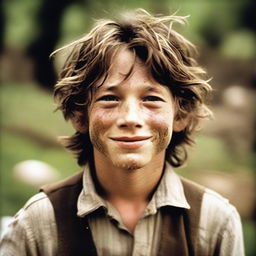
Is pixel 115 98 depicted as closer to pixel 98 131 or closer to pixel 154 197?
pixel 98 131

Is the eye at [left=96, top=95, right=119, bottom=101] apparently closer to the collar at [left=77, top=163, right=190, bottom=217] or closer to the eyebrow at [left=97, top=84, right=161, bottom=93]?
the eyebrow at [left=97, top=84, right=161, bottom=93]

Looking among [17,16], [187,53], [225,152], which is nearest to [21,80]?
[17,16]

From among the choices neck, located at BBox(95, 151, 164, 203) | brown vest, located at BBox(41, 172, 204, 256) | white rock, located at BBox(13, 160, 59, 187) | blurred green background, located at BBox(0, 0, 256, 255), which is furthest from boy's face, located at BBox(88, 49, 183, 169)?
blurred green background, located at BBox(0, 0, 256, 255)

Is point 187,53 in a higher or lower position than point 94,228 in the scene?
higher

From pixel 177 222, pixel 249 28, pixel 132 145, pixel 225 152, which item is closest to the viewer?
pixel 132 145

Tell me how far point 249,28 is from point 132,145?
4.93 m

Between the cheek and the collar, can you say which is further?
the collar

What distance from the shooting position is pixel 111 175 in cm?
194

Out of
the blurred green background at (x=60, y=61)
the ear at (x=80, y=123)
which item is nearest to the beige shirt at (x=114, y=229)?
the ear at (x=80, y=123)

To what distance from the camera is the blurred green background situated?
5.72 metres

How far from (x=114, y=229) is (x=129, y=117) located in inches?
18.1

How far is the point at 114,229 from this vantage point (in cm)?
191

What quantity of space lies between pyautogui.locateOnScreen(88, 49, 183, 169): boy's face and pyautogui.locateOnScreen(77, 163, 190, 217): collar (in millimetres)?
190

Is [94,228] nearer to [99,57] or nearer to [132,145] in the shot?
[132,145]
